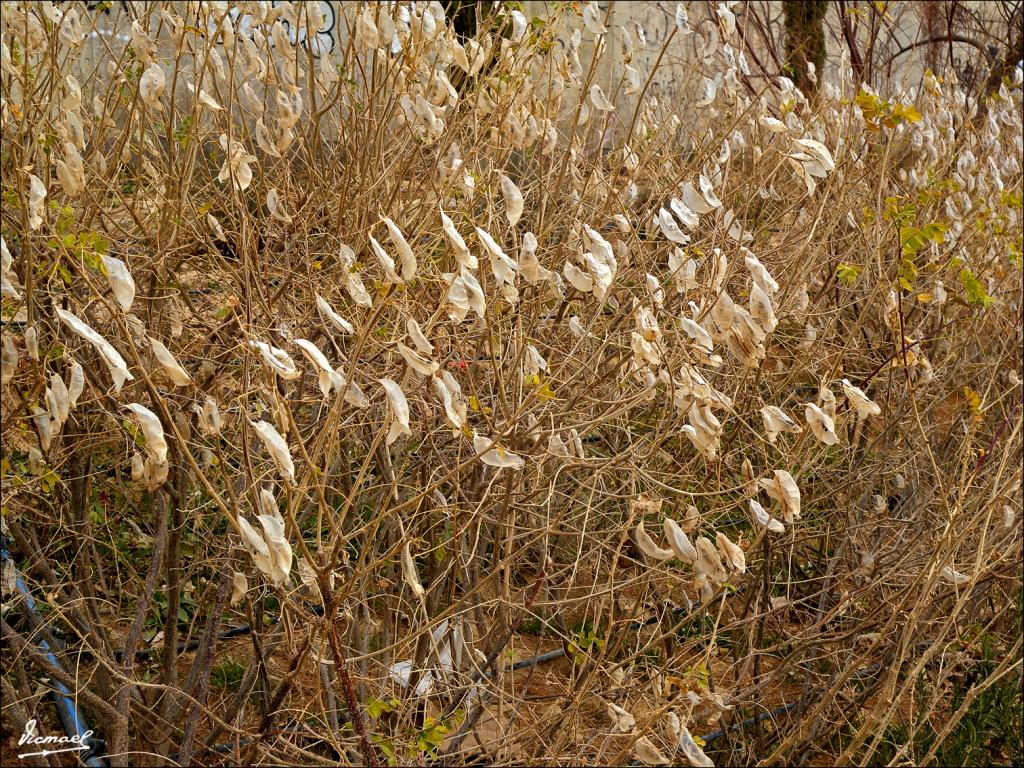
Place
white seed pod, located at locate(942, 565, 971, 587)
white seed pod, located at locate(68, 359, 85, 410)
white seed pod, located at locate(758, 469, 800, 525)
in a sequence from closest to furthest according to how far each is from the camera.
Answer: white seed pod, located at locate(68, 359, 85, 410), white seed pod, located at locate(758, 469, 800, 525), white seed pod, located at locate(942, 565, 971, 587)

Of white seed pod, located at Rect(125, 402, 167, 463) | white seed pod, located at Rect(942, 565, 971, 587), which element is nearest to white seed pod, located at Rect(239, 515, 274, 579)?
white seed pod, located at Rect(125, 402, 167, 463)

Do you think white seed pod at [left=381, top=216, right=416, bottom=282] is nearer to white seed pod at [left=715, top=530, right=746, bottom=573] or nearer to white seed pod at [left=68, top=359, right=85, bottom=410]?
white seed pod at [left=68, top=359, right=85, bottom=410]

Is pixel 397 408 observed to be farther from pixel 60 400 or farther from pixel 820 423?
pixel 820 423

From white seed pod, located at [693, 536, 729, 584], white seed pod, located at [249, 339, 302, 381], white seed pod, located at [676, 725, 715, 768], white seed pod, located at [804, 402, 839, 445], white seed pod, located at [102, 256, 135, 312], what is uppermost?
white seed pod, located at [102, 256, 135, 312]

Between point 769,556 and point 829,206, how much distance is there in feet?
3.73

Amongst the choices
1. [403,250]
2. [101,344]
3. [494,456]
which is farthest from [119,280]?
[494,456]

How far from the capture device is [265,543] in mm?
1521

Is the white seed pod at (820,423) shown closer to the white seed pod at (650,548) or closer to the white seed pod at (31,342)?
the white seed pod at (650,548)

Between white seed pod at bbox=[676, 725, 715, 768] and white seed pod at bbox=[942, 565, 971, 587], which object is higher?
white seed pod at bbox=[942, 565, 971, 587]

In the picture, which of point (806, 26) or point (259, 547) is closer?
point (259, 547)

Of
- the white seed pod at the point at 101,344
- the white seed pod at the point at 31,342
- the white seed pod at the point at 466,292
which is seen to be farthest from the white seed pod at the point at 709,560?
the white seed pod at the point at 31,342

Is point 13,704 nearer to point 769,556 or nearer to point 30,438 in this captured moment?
point 30,438

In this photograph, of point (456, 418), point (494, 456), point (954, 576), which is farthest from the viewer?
point (954, 576)

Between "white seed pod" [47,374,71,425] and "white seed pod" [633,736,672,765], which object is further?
"white seed pod" [633,736,672,765]
